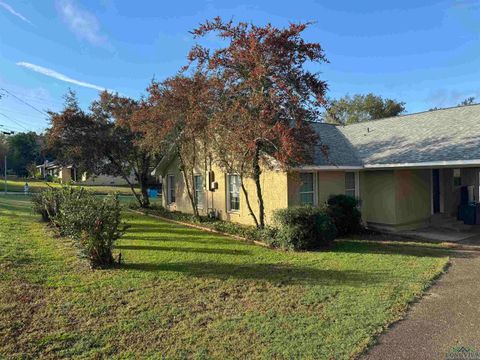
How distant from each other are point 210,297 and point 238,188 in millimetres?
8895

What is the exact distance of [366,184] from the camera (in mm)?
13812

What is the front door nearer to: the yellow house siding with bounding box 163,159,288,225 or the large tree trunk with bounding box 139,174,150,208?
the yellow house siding with bounding box 163,159,288,225

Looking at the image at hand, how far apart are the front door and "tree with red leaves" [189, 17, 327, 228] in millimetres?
7093

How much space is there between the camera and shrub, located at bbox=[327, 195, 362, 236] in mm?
11773

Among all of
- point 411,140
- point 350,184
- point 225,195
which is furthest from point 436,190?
point 225,195

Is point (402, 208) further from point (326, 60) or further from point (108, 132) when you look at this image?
point (108, 132)

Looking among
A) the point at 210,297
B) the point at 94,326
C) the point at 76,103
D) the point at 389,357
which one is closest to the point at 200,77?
the point at 210,297

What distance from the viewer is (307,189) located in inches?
503

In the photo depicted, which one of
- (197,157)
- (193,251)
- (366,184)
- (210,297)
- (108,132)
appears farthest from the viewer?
(108,132)

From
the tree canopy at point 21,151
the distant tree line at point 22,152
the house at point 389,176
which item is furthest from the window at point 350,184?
the tree canopy at point 21,151

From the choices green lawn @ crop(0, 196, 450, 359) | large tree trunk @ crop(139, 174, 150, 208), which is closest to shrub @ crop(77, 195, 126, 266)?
green lawn @ crop(0, 196, 450, 359)

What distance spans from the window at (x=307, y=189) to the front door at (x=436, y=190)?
5432 mm

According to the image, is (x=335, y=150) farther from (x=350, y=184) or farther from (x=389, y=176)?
(x=389, y=176)

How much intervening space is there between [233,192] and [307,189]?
346 cm
